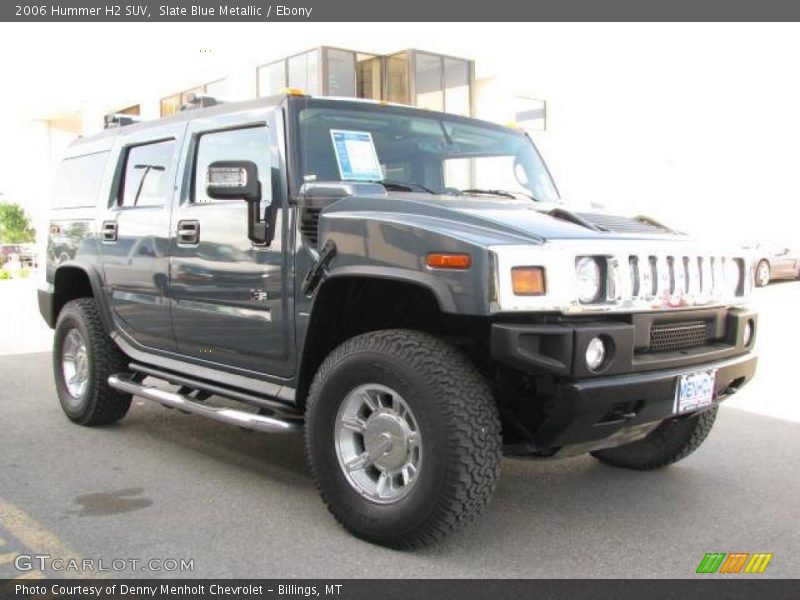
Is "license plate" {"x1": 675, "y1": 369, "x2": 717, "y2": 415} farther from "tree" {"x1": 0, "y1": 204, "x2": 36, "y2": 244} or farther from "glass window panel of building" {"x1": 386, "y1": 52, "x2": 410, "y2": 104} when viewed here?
"tree" {"x1": 0, "y1": 204, "x2": 36, "y2": 244}

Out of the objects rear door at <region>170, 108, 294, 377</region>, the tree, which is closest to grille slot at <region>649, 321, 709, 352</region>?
rear door at <region>170, 108, 294, 377</region>

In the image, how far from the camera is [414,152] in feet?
14.4

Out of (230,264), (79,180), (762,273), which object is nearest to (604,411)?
(230,264)

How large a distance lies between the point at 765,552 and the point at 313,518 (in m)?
2.09

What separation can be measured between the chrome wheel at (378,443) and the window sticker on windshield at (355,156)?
121 centimetres

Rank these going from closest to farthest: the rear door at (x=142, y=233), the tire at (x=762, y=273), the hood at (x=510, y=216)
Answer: the hood at (x=510, y=216), the rear door at (x=142, y=233), the tire at (x=762, y=273)

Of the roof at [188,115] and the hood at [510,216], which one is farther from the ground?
the roof at [188,115]

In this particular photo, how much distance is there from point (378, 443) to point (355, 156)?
156 centimetres

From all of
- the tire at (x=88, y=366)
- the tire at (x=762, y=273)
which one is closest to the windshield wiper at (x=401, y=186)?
the tire at (x=88, y=366)

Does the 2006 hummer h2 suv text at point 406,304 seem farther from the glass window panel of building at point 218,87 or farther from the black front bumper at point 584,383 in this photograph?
the glass window panel of building at point 218,87

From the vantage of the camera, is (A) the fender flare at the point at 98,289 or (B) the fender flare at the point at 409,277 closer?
(B) the fender flare at the point at 409,277

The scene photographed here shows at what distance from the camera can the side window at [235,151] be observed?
418cm

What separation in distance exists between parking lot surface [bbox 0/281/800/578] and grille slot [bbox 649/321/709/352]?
909 mm

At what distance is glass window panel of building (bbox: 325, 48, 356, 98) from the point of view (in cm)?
1869
